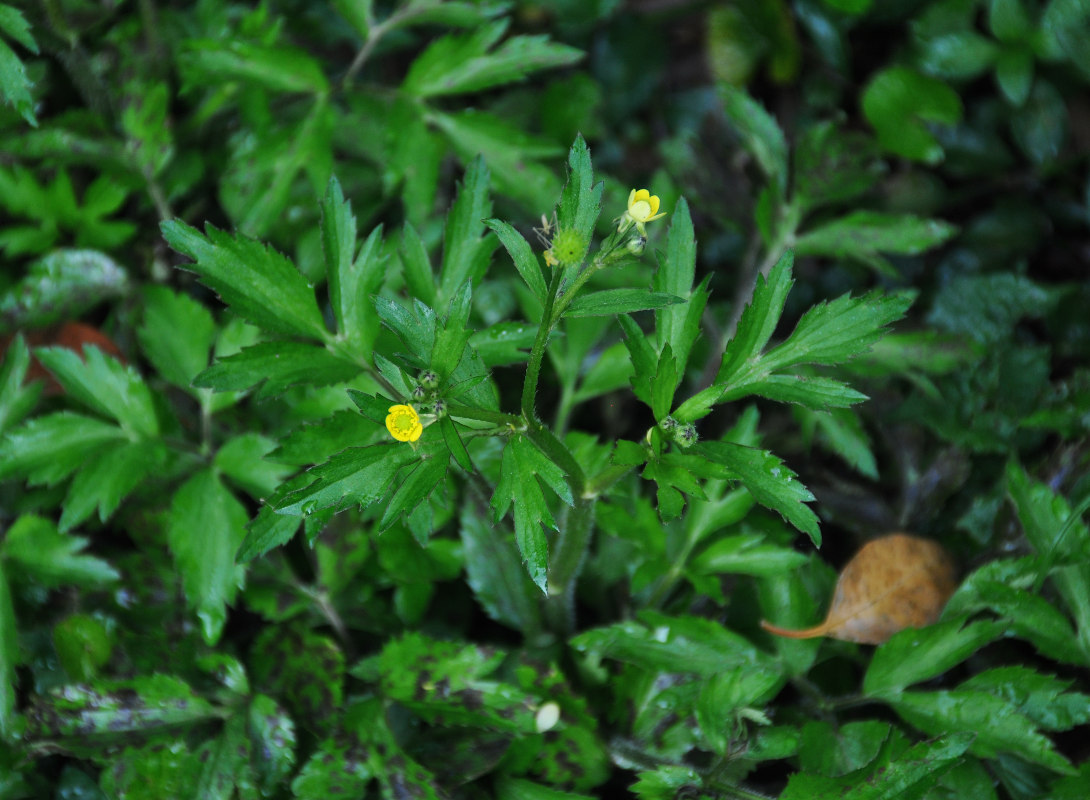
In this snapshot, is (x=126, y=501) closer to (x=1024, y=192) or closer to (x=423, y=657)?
(x=423, y=657)

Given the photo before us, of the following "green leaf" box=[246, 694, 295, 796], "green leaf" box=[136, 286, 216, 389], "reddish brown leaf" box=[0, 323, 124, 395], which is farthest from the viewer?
"reddish brown leaf" box=[0, 323, 124, 395]

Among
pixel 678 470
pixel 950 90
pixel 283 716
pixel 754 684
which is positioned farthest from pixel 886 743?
pixel 950 90

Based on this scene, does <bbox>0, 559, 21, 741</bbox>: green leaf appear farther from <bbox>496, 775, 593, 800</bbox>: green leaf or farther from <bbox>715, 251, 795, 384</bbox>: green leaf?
<bbox>715, 251, 795, 384</bbox>: green leaf

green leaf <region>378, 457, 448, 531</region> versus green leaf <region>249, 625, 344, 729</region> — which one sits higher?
green leaf <region>378, 457, 448, 531</region>

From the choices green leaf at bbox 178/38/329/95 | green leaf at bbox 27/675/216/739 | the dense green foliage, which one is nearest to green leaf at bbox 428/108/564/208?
the dense green foliage

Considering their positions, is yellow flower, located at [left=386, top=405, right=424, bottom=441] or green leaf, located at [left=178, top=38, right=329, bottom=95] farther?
green leaf, located at [left=178, top=38, right=329, bottom=95]

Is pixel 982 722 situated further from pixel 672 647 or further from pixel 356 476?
pixel 356 476
